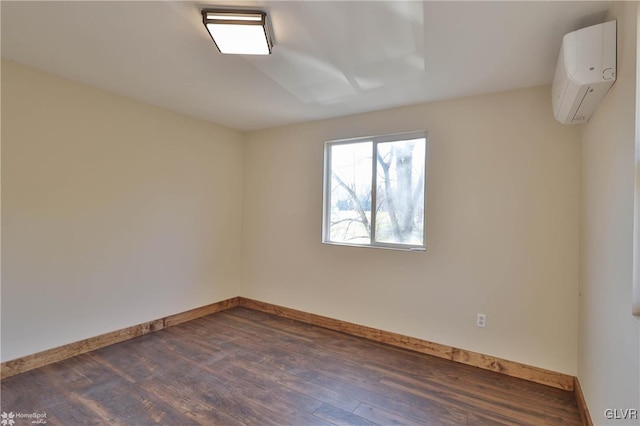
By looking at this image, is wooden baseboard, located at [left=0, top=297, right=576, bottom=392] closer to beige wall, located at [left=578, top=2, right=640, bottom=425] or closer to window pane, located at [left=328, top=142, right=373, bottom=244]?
beige wall, located at [left=578, top=2, right=640, bottom=425]

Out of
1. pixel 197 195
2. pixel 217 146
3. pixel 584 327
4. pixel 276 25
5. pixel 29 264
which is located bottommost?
pixel 584 327

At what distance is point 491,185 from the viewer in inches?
103

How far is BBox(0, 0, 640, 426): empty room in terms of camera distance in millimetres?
1673

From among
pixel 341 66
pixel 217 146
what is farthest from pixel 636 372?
Answer: pixel 217 146

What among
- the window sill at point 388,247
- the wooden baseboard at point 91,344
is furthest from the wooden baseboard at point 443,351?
the wooden baseboard at point 91,344

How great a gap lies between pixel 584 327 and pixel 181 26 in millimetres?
3326

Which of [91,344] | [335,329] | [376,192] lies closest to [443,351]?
[335,329]

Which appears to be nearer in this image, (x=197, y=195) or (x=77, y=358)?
(x=77, y=358)

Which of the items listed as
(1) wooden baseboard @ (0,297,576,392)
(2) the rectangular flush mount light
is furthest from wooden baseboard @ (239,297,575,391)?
(2) the rectangular flush mount light

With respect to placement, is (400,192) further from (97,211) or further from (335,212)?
(97,211)

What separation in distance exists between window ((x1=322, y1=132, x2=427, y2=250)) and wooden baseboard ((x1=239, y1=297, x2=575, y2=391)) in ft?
3.01

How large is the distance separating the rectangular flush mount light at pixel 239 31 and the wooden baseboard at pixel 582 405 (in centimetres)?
304

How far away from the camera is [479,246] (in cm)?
265

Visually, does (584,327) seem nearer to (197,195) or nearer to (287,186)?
(287,186)
